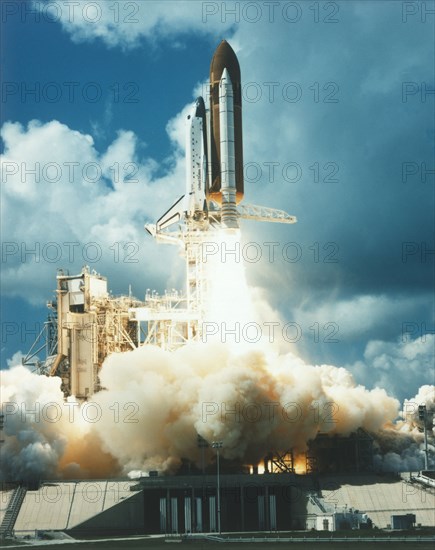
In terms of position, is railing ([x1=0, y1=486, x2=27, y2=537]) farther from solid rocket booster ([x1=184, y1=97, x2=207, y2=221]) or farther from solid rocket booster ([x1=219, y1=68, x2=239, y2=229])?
solid rocket booster ([x1=184, y1=97, x2=207, y2=221])

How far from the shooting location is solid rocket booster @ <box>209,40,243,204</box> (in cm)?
7050

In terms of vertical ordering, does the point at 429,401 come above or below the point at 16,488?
above

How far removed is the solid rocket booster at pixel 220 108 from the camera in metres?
70.5

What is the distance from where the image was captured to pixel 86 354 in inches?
3219

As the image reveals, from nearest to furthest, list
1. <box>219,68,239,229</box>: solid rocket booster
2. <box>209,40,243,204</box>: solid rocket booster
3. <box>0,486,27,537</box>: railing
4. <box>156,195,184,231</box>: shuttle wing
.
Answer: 1. <box>0,486,27,537</box>: railing
2. <box>219,68,239,229</box>: solid rocket booster
3. <box>209,40,243,204</box>: solid rocket booster
4. <box>156,195,184,231</box>: shuttle wing

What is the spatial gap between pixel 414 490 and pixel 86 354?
86.7 ft

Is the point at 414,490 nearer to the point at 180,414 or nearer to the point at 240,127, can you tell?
the point at 180,414

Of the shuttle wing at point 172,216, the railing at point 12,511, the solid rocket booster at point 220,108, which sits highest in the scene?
the solid rocket booster at point 220,108

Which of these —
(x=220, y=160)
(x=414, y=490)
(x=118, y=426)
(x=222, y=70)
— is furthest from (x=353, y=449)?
(x=222, y=70)

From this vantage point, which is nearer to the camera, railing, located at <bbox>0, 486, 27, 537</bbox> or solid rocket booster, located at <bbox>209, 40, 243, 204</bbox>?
railing, located at <bbox>0, 486, 27, 537</bbox>

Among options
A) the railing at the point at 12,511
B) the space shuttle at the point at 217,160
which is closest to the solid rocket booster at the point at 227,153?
the space shuttle at the point at 217,160

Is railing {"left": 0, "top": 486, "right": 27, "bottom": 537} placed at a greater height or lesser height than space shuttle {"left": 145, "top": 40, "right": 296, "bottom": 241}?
lesser

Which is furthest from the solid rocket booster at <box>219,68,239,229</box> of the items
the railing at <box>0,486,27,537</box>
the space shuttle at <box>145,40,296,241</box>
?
the railing at <box>0,486,27,537</box>

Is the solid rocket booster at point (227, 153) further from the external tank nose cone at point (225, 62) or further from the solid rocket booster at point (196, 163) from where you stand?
the solid rocket booster at point (196, 163)
